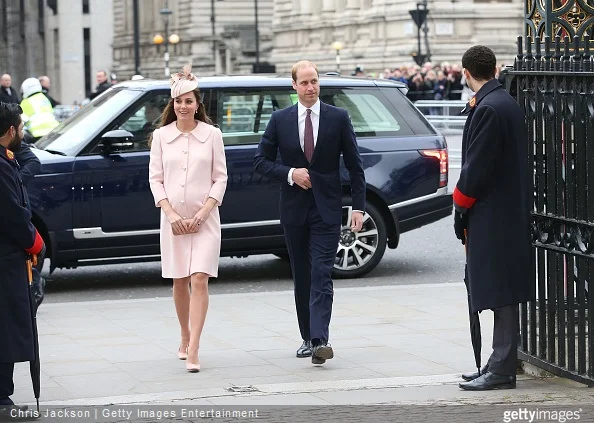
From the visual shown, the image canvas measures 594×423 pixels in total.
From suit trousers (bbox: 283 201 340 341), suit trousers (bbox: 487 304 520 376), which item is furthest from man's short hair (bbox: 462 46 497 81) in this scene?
suit trousers (bbox: 283 201 340 341)

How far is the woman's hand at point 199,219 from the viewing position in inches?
330

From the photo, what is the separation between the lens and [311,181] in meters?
8.60

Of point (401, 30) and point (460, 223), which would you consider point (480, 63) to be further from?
point (401, 30)

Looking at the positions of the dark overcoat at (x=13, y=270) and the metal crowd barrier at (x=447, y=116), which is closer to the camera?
the dark overcoat at (x=13, y=270)

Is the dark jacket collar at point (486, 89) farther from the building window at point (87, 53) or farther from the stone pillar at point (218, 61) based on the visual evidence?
the building window at point (87, 53)

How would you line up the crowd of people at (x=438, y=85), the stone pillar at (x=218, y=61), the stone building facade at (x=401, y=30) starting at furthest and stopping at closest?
the stone pillar at (x=218, y=61)
the stone building facade at (x=401, y=30)
the crowd of people at (x=438, y=85)

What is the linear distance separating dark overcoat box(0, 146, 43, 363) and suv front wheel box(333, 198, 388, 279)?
6.08m

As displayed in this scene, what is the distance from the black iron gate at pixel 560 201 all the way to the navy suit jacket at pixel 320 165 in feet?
4.02

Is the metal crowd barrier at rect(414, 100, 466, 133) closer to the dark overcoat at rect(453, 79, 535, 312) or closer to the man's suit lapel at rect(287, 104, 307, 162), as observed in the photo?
the man's suit lapel at rect(287, 104, 307, 162)

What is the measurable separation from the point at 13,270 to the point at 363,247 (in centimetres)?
626

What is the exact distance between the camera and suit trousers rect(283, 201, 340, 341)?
8492 mm

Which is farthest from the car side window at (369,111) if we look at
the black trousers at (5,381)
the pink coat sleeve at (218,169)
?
the black trousers at (5,381)

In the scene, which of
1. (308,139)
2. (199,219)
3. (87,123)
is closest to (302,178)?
(308,139)

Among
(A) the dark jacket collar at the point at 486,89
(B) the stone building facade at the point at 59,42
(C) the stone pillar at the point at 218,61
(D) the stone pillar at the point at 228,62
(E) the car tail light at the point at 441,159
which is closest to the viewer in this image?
(A) the dark jacket collar at the point at 486,89
